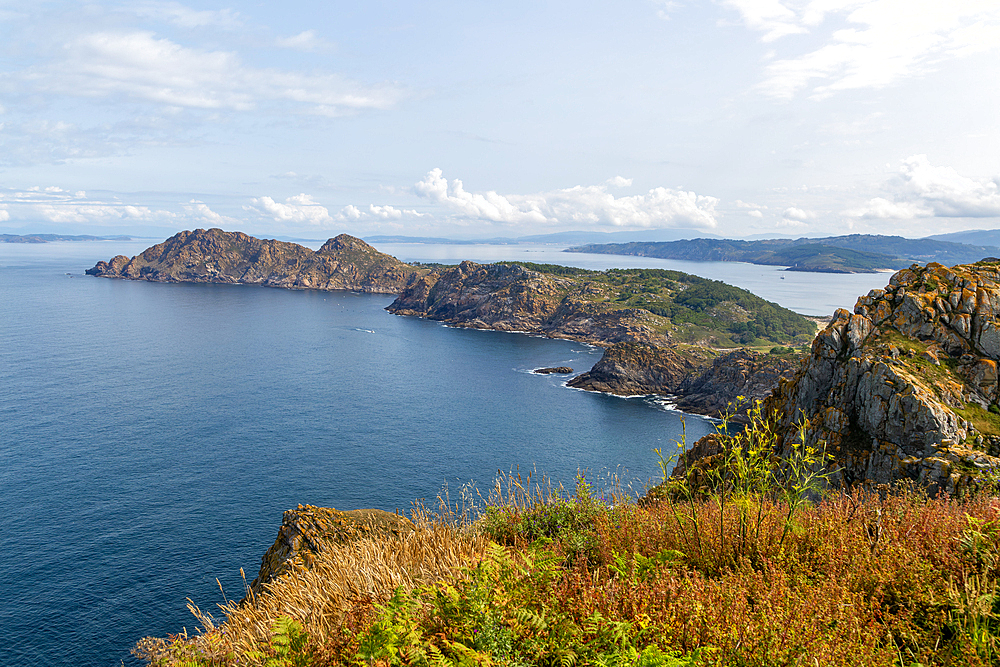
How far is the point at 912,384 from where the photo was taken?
29.6 metres

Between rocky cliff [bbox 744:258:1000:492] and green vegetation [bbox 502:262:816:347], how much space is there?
4497 inches

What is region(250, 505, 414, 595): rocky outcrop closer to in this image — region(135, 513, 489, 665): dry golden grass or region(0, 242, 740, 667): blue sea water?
region(0, 242, 740, 667): blue sea water

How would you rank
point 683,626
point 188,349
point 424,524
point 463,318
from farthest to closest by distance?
point 463,318 → point 188,349 → point 424,524 → point 683,626

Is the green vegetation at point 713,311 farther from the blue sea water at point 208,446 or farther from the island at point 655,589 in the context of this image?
the island at point 655,589

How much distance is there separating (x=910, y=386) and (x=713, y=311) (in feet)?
484

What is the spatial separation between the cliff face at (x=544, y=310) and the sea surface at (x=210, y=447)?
24.3 m

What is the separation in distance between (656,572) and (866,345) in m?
35.5

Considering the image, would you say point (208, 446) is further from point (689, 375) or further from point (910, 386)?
point (689, 375)

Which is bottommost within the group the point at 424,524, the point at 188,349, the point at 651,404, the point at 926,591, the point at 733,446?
the point at 651,404

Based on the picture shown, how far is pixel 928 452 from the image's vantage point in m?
28.1

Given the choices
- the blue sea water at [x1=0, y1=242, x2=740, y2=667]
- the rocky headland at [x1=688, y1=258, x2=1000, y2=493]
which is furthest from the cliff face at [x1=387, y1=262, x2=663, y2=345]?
the rocky headland at [x1=688, y1=258, x2=1000, y2=493]

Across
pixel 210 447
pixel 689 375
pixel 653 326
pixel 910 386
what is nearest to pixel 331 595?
pixel 910 386

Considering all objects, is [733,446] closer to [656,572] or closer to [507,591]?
[656,572]

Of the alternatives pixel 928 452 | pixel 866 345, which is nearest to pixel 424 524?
pixel 928 452
